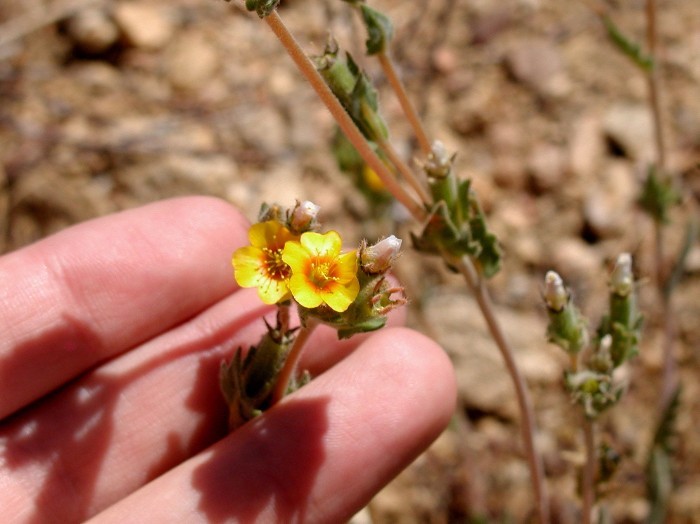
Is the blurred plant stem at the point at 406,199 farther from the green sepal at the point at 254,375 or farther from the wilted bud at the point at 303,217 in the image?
the green sepal at the point at 254,375

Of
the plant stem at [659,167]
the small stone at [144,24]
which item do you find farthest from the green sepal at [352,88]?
the small stone at [144,24]

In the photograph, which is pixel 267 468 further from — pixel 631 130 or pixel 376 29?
pixel 631 130

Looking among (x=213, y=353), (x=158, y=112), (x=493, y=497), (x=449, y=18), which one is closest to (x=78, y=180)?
(x=158, y=112)

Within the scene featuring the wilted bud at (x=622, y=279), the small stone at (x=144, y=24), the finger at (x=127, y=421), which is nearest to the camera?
the wilted bud at (x=622, y=279)

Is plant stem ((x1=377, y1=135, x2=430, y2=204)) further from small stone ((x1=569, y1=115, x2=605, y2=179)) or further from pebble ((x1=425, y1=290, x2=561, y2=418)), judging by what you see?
small stone ((x1=569, y1=115, x2=605, y2=179))

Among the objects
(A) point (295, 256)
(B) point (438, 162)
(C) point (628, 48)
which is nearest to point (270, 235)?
(A) point (295, 256)

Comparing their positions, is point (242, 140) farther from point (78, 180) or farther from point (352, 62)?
point (352, 62)
